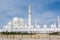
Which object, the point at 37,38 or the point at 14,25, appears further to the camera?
the point at 14,25

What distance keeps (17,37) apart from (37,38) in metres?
1.55

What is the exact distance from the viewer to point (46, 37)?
443 inches

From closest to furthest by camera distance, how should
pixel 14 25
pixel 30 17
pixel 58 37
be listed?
pixel 58 37
pixel 30 17
pixel 14 25

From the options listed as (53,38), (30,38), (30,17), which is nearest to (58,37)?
(53,38)

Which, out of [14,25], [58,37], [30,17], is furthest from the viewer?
[14,25]

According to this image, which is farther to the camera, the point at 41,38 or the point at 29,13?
the point at 29,13

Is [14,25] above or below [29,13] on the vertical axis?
below

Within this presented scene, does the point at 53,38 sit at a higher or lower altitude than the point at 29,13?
lower

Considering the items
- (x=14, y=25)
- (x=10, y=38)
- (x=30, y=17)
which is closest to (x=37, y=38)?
(x=10, y=38)

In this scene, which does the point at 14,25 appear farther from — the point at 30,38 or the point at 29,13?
the point at 30,38

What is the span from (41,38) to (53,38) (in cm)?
91

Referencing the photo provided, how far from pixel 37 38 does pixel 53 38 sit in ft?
3.98

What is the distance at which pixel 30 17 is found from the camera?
2361 inches

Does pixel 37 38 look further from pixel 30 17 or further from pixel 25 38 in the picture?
pixel 30 17
